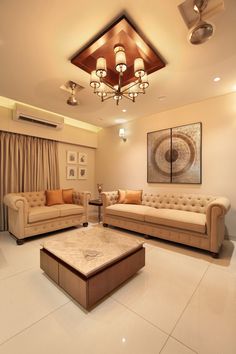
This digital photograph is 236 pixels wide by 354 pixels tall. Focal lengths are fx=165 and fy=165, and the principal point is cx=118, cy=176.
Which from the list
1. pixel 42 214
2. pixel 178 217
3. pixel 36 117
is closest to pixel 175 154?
pixel 178 217

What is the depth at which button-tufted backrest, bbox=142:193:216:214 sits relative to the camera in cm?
315

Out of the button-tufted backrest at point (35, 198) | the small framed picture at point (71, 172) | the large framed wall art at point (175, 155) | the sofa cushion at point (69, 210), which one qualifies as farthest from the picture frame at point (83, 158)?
the large framed wall art at point (175, 155)

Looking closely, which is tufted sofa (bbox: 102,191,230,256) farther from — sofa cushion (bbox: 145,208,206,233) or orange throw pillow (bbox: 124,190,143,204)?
orange throw pillow (bbox: 124,190,143,204)

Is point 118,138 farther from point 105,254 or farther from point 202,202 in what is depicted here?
point 105,254

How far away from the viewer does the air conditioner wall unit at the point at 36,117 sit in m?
3.52

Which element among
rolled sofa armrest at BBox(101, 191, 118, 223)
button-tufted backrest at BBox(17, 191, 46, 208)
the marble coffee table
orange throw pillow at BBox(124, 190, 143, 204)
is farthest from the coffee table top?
button-tufted backrest at BBox(17, 191, 46, 208)

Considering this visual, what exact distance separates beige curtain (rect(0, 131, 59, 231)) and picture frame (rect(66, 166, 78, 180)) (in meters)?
0.37

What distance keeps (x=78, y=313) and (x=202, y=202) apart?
8.89 ft

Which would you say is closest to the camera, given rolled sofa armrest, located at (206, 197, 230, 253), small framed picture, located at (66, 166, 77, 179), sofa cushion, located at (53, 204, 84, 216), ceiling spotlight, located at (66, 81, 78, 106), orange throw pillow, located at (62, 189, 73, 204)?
rolled sofa armrest, located at (206, 197, 230, 253)

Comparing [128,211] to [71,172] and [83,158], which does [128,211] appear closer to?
[71,172]

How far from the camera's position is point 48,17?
1612mm

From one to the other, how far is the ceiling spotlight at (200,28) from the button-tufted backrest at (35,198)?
374 cm

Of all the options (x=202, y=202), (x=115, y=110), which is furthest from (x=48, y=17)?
(x=202, y=202)

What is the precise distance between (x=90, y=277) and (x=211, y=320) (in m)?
1.07
